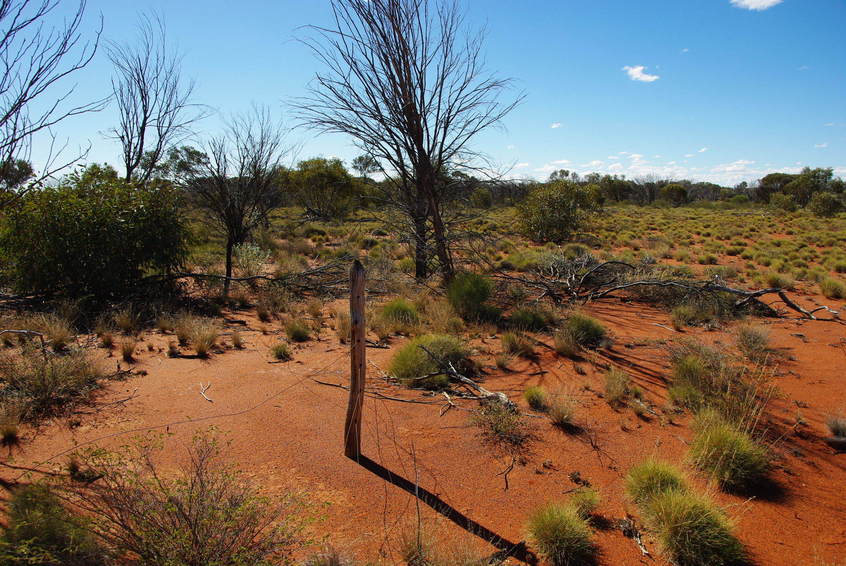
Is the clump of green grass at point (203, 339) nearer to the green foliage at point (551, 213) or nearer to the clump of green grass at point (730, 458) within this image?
the clump of green grass at point (730, 458)

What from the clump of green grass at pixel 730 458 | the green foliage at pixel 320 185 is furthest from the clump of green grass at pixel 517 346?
the green foliage at pixel 320 185

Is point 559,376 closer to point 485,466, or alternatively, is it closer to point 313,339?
point 485,466

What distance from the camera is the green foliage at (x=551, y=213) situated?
66.3 ft

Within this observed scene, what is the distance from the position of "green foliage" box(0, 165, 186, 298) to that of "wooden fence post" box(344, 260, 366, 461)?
710 cm

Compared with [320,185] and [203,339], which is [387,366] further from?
[320,185]

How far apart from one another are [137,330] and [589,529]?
7.34 meters

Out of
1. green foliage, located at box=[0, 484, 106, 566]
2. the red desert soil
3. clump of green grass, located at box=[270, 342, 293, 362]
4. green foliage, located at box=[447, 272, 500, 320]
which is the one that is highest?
green foliage, located at box=[447, 272, 500, 320]

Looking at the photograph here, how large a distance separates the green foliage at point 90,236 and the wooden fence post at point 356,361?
710 centimetres

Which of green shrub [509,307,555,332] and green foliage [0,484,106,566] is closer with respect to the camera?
green foliage [0,484,106,566]

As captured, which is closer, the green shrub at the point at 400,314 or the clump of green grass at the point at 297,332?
the clump of green grass at the point at 297,332

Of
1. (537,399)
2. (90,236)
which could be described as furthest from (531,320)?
(90,236)

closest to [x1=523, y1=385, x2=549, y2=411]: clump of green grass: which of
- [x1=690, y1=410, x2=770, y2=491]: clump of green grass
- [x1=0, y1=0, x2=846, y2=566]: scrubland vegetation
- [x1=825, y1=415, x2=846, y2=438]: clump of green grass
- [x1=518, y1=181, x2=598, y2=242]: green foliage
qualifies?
[x1=0, y1=0, x2=846, y2=566]: scrubland vegetation

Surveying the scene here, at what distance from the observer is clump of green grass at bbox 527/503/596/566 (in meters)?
2.94

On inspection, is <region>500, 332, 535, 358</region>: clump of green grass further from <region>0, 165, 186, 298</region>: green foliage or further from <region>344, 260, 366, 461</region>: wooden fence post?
<region>0, 165, 186, 298</region>: green foliage
